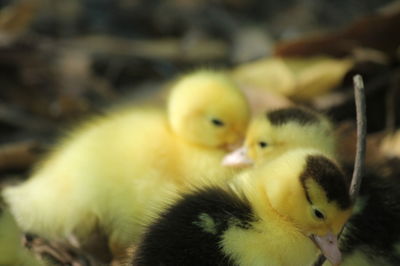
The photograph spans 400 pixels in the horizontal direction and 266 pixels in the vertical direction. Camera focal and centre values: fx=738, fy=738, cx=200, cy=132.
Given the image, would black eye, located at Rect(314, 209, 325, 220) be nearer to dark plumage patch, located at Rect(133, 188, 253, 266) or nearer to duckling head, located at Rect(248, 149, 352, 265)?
duckling head, located at Rect(248, 149, 352, 265)

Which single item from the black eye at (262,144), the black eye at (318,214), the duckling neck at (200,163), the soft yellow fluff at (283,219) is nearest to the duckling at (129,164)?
the duckling neck at (200,163)

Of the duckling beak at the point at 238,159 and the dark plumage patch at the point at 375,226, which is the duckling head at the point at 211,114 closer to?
the duckling beak at the point at 238,159

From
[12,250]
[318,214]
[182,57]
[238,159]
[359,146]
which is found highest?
[359,146]

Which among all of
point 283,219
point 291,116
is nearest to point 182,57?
point 291,116

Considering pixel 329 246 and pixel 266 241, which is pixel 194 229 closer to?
pixel 266 241

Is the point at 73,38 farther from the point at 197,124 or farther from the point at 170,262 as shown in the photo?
the point at 170,262

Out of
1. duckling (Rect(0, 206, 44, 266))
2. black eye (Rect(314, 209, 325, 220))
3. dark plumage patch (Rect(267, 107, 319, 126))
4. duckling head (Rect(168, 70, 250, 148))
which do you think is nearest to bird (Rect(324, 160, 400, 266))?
black eye (Rect(314, 209, 325, 220))

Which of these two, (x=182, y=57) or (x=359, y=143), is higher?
(x=359, y=143)
